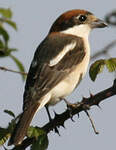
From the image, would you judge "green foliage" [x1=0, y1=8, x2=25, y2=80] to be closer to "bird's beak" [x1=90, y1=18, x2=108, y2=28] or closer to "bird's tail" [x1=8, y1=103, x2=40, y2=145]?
"bird's tail" [x1=8, y1=103, x2=40, y2=145]

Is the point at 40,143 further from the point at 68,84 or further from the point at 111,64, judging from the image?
the point at 68,84

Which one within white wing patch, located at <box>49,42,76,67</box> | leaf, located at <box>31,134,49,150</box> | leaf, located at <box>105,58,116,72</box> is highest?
white wing patch, located at <box>49,42,76,67</box>

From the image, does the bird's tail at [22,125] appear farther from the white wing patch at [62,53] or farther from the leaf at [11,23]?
the leaf at [11,23]

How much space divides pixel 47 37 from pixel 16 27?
2088 millimetres

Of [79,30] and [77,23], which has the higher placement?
[77,23]

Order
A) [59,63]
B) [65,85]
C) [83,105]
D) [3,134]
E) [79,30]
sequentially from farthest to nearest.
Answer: [79,30], [59,63], [65,85], [83,105], [3,134]

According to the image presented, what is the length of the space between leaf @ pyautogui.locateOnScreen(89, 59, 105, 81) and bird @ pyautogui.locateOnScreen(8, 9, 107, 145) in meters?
0.70

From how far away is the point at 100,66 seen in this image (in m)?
2.88

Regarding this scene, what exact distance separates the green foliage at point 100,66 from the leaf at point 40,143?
624mm

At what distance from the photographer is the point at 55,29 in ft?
16.4

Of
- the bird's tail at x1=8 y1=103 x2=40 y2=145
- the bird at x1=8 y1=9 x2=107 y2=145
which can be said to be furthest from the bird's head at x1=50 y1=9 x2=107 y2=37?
the bird's tail at x1=8 y1=103 x2=40 y2=145

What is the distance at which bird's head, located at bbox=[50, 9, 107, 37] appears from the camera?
492cm

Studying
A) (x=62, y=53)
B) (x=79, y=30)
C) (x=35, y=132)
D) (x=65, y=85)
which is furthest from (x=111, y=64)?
(x=79, y=30)

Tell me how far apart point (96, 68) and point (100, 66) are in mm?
38
